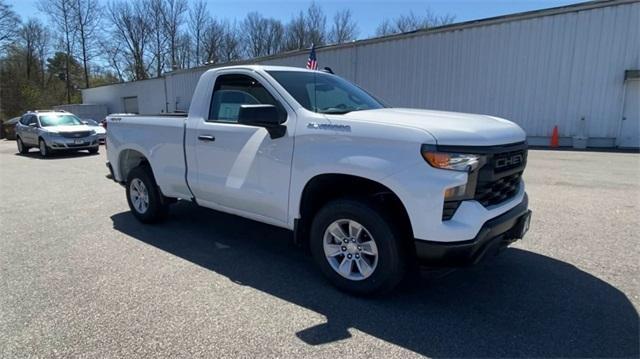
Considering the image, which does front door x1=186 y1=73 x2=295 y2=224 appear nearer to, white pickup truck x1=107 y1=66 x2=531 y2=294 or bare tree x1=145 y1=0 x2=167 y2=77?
white pickup truck x1=107 y1=66 x2=531 y2=294

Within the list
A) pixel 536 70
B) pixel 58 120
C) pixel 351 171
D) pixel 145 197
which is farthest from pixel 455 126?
pixel 58 120

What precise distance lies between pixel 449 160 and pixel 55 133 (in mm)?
16107

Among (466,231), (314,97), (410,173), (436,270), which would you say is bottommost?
(436,270)

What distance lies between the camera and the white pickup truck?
2.95 m

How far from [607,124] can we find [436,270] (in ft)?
50.8

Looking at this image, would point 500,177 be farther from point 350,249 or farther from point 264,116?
point 264,116

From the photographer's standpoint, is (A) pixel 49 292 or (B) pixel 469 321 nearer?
(B) pixel 469 321

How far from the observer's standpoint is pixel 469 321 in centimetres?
311

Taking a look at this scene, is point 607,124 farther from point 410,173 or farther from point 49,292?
point 49,292

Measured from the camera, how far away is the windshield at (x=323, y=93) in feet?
12.9

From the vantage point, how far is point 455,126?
312cm

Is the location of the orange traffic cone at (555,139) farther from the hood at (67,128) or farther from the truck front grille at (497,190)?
the hood at (67,128)

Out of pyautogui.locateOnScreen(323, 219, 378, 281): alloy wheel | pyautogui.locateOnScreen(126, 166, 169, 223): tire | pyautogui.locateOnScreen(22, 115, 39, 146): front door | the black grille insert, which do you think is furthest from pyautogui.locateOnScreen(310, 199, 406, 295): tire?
pyautogui.locateOnScreen(22, 115, 39, 146): front door

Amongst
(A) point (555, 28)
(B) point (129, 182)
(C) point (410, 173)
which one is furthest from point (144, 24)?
(C) point (410, 173)
